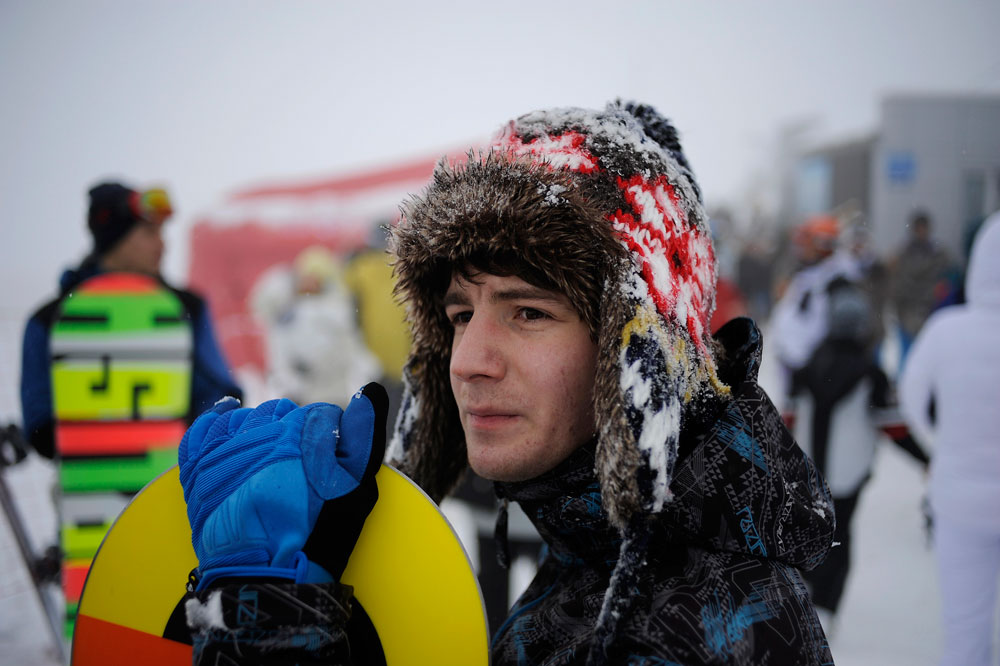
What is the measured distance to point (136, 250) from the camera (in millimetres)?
2846

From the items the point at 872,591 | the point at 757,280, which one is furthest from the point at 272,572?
the point at 757,280

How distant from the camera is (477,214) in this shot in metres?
0.98

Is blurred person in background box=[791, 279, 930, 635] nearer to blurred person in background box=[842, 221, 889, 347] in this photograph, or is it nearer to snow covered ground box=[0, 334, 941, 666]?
blurred person in background box=[842, 221, 889, 347]

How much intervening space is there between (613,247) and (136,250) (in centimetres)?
263

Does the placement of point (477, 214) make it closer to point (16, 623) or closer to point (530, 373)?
point (530, 373)

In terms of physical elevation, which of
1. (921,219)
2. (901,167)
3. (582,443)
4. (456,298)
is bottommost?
(582,443)

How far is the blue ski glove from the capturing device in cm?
79

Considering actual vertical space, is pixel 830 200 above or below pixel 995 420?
above

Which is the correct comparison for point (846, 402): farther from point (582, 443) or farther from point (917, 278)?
point (917, 278)

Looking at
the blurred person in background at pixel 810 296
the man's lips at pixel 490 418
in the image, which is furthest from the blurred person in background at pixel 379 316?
the man's lips at pixel 490 418

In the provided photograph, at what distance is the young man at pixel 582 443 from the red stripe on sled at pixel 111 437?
6.11 feet

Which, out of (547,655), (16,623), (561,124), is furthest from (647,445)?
(16,623)

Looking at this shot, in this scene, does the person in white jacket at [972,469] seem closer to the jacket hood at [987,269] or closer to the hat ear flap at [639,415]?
the jacket hood at [987,269]

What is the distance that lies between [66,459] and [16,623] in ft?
5.50
